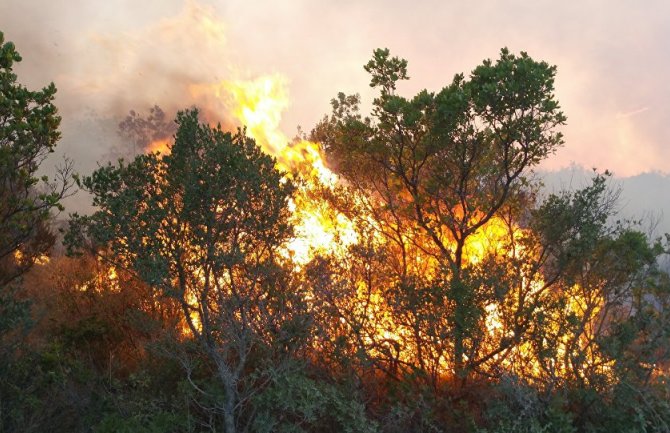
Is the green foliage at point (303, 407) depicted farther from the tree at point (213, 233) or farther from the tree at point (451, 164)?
the tree at point (451, 164)

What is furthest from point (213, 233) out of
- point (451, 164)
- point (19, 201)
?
point (451, 164)

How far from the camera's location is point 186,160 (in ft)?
43.2

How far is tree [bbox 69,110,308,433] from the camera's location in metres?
12.8

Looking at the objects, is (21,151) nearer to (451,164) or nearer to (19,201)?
(19,201)

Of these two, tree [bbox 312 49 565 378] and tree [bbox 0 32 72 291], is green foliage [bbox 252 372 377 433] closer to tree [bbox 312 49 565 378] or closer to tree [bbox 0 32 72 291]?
tree [bbox 312 49 565 378]

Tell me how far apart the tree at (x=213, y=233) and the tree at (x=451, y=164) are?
4.44m

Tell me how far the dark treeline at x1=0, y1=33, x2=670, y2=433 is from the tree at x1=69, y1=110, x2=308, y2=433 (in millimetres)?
58

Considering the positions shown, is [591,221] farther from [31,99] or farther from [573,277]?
[31,99]

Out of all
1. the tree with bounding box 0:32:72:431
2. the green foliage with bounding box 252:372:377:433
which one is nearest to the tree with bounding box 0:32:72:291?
the tree with bounding box 0:32:72:431

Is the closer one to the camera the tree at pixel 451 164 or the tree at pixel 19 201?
the tree at pixel 19 201

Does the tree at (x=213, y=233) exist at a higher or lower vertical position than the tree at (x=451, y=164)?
lower

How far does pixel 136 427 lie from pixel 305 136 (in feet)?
47.9

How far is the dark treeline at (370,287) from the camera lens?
42.5 feet

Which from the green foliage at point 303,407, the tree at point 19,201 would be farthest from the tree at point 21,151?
the green foliage at point 303,407
